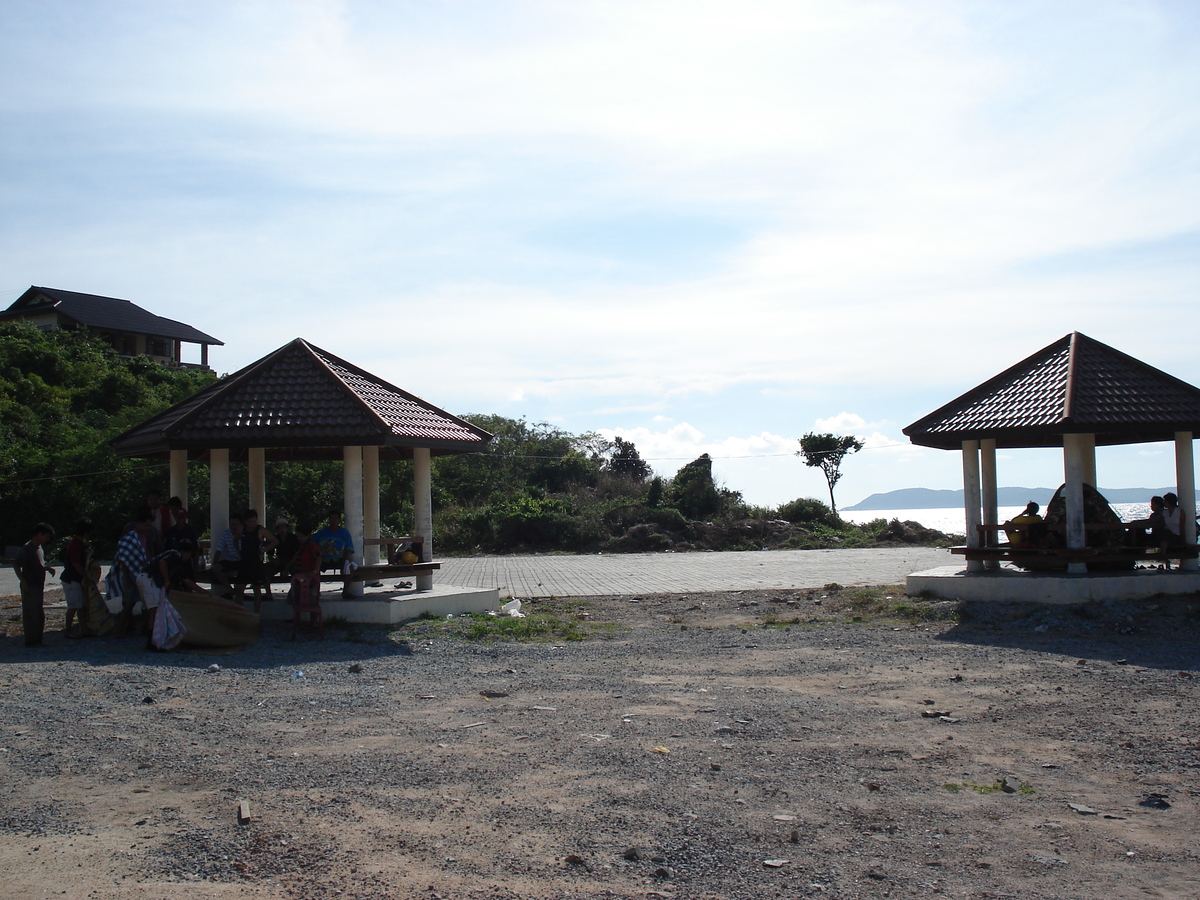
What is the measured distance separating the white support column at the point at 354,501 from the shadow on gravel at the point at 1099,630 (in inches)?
301

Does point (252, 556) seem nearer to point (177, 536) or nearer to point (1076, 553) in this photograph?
point (177, 536)

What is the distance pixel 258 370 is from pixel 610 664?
7.15 m

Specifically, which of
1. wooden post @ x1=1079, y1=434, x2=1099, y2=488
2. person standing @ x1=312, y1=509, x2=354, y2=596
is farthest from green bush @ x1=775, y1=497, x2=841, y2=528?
person standing @ x1=312, y1=509, x2=354, y2=596

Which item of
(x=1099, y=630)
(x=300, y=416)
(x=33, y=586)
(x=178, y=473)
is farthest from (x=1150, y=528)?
(x=33, y=586)

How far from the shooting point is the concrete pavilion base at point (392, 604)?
12.7 metres

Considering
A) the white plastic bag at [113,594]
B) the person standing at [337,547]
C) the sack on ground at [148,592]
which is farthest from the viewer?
the person standing at [337,547]

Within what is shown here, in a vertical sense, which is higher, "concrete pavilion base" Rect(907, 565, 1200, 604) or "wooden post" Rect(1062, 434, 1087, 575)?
"wooden post" Rect(1062, 434, 1087, 575)

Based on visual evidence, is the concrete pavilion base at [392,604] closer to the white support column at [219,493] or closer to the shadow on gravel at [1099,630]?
the white support column at [219,493]

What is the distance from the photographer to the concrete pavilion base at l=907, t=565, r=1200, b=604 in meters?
13.3

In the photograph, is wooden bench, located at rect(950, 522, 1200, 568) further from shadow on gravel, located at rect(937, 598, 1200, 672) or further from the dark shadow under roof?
the dark shadow under roof

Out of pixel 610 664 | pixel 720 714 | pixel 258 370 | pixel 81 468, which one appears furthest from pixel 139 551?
pixel 81 468

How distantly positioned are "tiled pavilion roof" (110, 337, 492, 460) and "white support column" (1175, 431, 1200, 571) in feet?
34.4

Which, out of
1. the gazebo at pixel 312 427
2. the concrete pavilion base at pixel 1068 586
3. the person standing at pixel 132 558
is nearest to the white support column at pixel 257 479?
the gazebo at pixel 312 427

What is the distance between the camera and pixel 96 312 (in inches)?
2265
